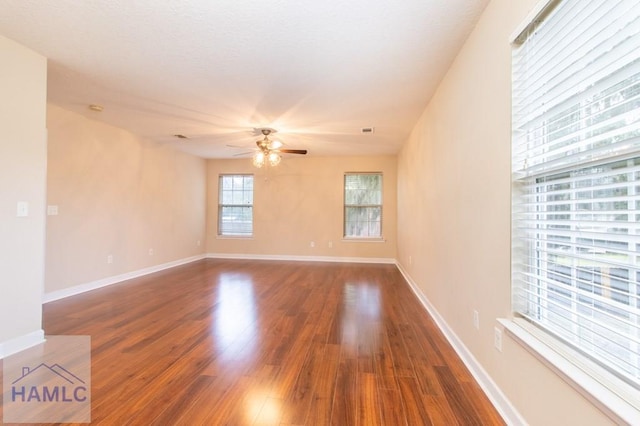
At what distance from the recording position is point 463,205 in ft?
7.20

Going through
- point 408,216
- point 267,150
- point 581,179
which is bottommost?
point 408,216

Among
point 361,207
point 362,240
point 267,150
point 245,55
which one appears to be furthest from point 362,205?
point 245,55

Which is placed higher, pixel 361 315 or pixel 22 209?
pixel 22 209

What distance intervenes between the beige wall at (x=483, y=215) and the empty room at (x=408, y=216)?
0.05 ft

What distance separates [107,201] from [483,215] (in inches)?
200

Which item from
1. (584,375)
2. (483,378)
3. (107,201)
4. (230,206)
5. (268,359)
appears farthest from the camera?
(230,206)

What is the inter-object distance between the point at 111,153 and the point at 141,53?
8.88ft

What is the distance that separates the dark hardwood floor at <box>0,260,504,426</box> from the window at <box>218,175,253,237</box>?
3106 mm

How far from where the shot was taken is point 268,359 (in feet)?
7.04

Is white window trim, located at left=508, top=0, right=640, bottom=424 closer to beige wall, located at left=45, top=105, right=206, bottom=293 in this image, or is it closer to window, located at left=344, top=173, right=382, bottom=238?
beige wall, located at left=45, top=105, right=206, bottom=293

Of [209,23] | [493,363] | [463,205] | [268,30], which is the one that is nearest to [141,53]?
[209,23]

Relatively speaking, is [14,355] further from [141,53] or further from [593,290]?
[593,290]

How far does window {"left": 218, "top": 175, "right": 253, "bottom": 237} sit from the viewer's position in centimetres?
704

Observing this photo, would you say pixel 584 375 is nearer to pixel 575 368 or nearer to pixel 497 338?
pixel 575 368
